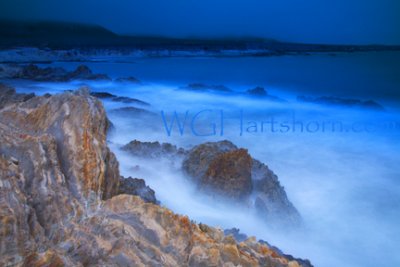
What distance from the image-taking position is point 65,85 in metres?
6.21

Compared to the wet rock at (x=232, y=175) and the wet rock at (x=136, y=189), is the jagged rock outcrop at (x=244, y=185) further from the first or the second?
the wet rock at (x=136, y=189)

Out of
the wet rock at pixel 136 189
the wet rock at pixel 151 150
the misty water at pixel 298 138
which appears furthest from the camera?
the wet rock at pixel 151 150

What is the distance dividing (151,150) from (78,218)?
84.6 inches

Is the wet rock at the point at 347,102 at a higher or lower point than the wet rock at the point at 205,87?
lower

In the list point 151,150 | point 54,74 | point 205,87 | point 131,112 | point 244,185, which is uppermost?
point 54,74

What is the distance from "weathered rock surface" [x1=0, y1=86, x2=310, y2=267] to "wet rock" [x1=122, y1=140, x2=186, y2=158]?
4.93ft

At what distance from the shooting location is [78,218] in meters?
1.66

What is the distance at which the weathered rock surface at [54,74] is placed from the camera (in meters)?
6.43

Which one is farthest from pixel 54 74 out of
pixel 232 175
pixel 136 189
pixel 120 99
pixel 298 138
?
pixel 232 175

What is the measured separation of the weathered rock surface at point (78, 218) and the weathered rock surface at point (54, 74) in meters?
4.54

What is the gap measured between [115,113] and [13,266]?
385 cm

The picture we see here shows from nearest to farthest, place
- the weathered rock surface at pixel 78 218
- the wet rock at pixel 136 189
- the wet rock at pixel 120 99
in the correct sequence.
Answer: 1. the weathered rock surface at pixel 78 218
2. the wet rock at pixel 136 189
3. the wet rock at pixel 120 99

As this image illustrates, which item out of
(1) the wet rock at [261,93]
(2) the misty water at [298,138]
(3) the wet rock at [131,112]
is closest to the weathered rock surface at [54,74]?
(2) the misty water at [298,138]

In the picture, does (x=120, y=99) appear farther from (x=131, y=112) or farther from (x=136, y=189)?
(x=136, y=189)
